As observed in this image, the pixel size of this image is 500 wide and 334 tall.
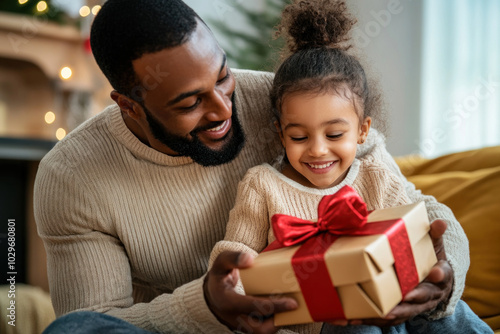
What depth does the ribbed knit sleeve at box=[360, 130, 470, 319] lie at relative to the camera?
1074 millimetres

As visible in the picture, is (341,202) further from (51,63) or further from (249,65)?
→ (51,63)

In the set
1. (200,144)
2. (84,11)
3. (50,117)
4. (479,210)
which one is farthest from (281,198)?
(84,11)

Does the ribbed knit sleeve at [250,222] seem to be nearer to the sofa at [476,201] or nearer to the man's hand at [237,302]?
the man's hand at [237,302]

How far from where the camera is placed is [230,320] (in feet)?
3.24

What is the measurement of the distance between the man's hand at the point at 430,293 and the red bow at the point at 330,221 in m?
0.14

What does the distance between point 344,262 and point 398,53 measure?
265 centimetres

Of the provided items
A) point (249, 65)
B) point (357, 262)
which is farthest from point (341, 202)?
point (249, 65)

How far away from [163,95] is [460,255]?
703 mm

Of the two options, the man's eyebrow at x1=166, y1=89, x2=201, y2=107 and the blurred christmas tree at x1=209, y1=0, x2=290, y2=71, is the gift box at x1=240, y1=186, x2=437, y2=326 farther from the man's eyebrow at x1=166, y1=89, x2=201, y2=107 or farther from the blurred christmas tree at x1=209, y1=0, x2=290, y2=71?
the blurred christmas tree at x1=209, y1=0, x2=290, y2=71

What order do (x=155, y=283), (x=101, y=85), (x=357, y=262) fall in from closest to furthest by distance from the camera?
(x=357, y=262) → (x=155, y=283) → (x=101, y=85)

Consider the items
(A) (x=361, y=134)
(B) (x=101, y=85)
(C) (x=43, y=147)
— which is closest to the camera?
(A) (x=361, y=134)

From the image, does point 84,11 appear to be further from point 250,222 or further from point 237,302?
point 237,302

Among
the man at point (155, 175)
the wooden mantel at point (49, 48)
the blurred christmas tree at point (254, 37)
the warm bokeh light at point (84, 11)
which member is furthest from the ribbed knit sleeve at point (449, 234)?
the warm bokeh light at point (84, 11)

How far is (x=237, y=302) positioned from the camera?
36.8 inches
